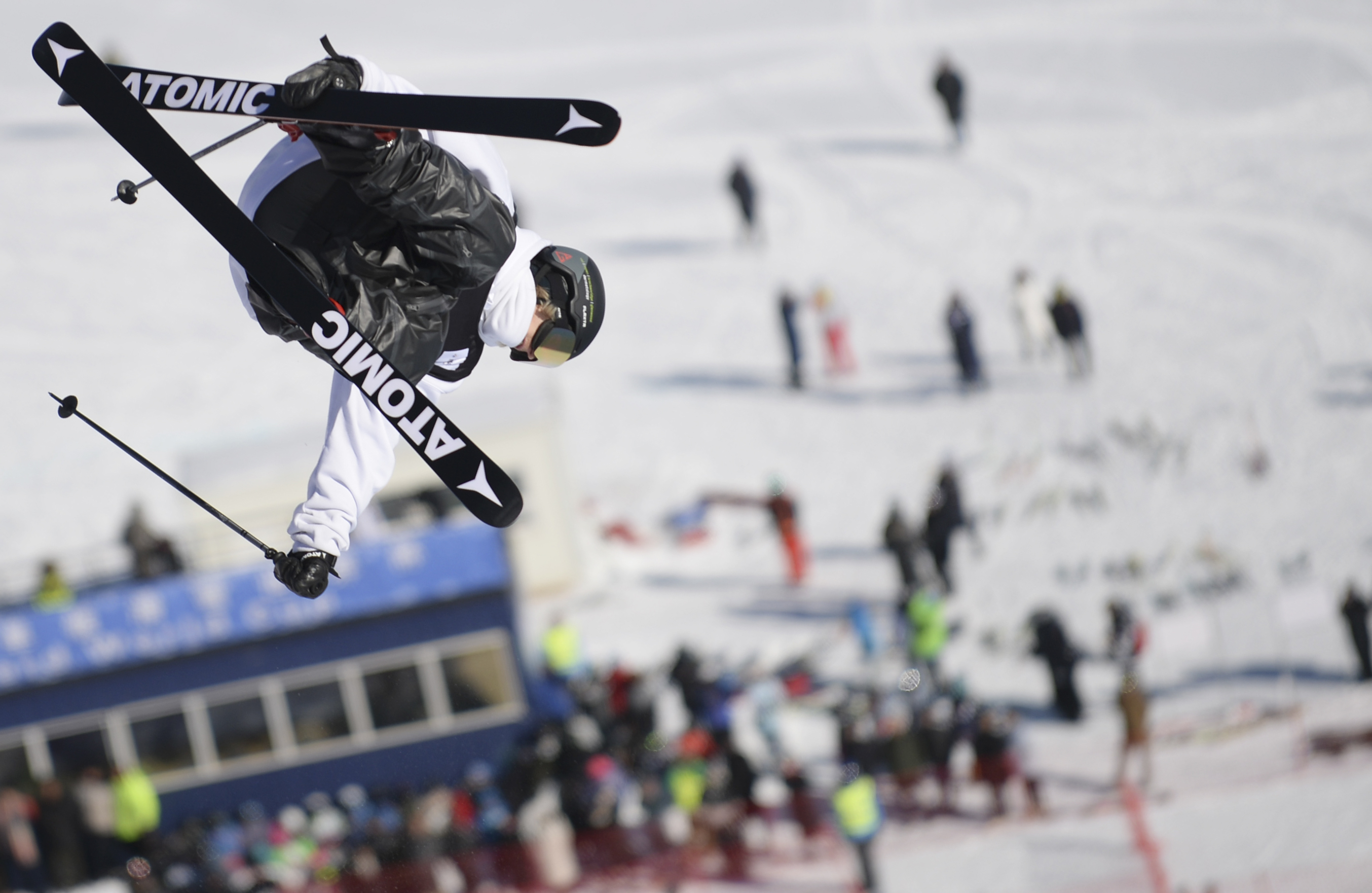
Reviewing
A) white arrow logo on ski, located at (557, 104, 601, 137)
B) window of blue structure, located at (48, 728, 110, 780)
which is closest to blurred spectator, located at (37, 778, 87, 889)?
window of blue structure, located at (48, 728, 110, 780)

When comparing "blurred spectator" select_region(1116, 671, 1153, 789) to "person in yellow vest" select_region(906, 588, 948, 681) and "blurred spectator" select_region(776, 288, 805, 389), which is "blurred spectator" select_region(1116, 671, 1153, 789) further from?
"blurred spectator" select_region(776, 288, 805, 389)

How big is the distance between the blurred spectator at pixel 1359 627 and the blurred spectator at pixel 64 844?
37.7 ft

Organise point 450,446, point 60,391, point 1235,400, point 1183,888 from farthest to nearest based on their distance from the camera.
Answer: point 60,391 < point 1235,400 < point 1183,888 < point 450,446

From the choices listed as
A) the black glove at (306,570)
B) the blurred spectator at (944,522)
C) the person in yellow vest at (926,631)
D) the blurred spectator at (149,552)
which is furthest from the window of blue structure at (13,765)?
the black glove at (306,570)

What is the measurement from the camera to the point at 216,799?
15.2m

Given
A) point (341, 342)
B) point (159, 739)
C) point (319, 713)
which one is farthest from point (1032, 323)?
point (341, 342)

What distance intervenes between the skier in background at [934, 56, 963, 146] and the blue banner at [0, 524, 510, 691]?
15.8 m

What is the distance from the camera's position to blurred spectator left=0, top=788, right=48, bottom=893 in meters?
13.9

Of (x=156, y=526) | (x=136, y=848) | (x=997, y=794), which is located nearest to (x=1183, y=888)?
(x=997, y=794)

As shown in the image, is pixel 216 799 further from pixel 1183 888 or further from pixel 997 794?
pixel 1183 888

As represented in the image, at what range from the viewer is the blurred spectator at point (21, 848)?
13891 millimetres

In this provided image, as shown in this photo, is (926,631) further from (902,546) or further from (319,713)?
(319,713)

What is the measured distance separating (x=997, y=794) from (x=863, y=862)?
144cm

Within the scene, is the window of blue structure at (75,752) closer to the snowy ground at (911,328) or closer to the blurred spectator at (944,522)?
the snowy ground at (911,328)
